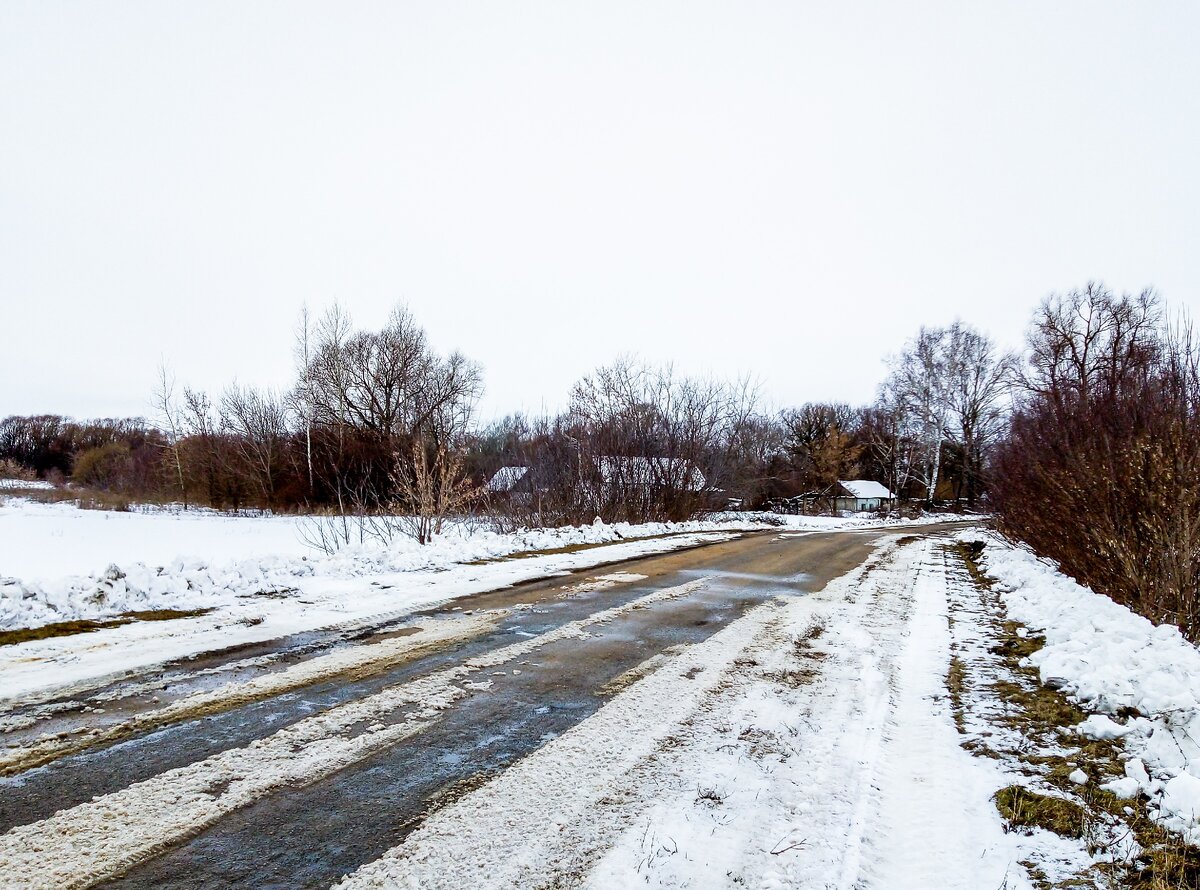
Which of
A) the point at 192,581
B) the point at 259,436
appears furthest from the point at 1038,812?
the point at 259,436

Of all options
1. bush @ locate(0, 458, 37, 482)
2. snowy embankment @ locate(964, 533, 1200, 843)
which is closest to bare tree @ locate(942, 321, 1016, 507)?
snowy embankment @ locate(964, 533, 1200, 843)

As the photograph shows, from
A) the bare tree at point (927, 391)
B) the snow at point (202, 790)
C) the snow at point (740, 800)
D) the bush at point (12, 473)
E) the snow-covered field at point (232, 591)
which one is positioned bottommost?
the snow at point (740, 800)

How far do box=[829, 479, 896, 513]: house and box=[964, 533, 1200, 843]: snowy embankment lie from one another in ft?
168

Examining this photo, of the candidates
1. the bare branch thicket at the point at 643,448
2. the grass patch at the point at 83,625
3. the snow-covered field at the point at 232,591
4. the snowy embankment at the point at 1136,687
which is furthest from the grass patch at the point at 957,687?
the bare branch thicket at the point at 643,448

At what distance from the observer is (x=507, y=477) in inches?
921

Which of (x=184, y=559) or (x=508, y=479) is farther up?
(x=508, y=479)

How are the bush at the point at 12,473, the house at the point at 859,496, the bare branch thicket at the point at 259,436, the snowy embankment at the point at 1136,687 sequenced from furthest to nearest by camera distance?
1. the bush at the point at 12,473
2. the house at the point at 859,496
3. the bare branch thicket at the point at 259,436
4. the snowy embankment at the point at 1136,687

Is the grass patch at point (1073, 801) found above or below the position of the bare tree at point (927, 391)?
below

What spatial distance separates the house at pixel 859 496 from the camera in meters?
55.6

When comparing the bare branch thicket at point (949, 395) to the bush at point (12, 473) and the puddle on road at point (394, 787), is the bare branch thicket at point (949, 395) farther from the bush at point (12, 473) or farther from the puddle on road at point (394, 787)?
the bush at point (12, 473)

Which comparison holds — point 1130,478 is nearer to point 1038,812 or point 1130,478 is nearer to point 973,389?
point 1038,812

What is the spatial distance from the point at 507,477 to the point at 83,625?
17.3 metres

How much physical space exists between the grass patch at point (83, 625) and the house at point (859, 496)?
54351 mm

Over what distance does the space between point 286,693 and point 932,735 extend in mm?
4404
